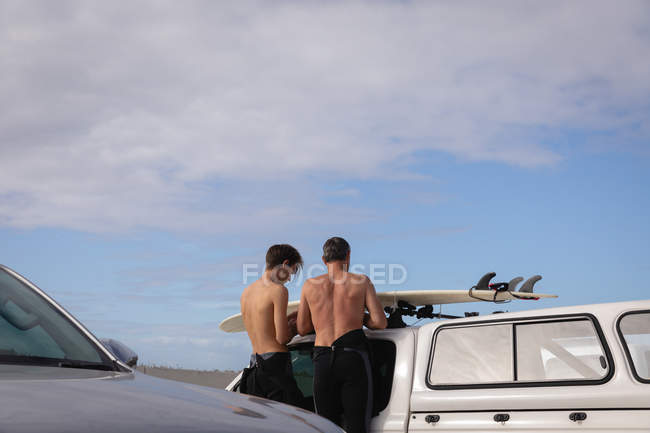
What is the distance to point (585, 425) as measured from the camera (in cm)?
430

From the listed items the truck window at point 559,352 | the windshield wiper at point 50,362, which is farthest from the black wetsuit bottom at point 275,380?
the windshield wiper at point 50,362

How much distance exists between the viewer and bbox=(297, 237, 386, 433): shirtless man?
17.1 ft

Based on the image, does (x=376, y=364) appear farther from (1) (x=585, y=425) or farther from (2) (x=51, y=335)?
(2) (x=51, y=335)

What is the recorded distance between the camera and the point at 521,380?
473 cm

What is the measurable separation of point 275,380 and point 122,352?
2.76 metres

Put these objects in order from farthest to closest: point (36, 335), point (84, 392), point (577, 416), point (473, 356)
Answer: point (473, 356) < point (577, 416) < point (36, 335) < point (84, 392)

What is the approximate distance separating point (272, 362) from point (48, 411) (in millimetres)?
4040

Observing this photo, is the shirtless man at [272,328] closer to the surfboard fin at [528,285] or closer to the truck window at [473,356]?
the truck window at [473,356]

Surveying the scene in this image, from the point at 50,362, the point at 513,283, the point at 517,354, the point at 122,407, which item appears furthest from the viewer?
the point at 513,283

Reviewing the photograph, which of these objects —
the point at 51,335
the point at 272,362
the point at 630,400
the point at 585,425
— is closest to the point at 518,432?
the point at 585,425

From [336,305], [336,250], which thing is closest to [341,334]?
[336,305]

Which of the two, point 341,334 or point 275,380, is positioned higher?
point 341,334

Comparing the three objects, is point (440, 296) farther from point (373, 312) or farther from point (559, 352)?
point (559, 352)

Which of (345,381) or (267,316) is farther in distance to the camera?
(267,316)
